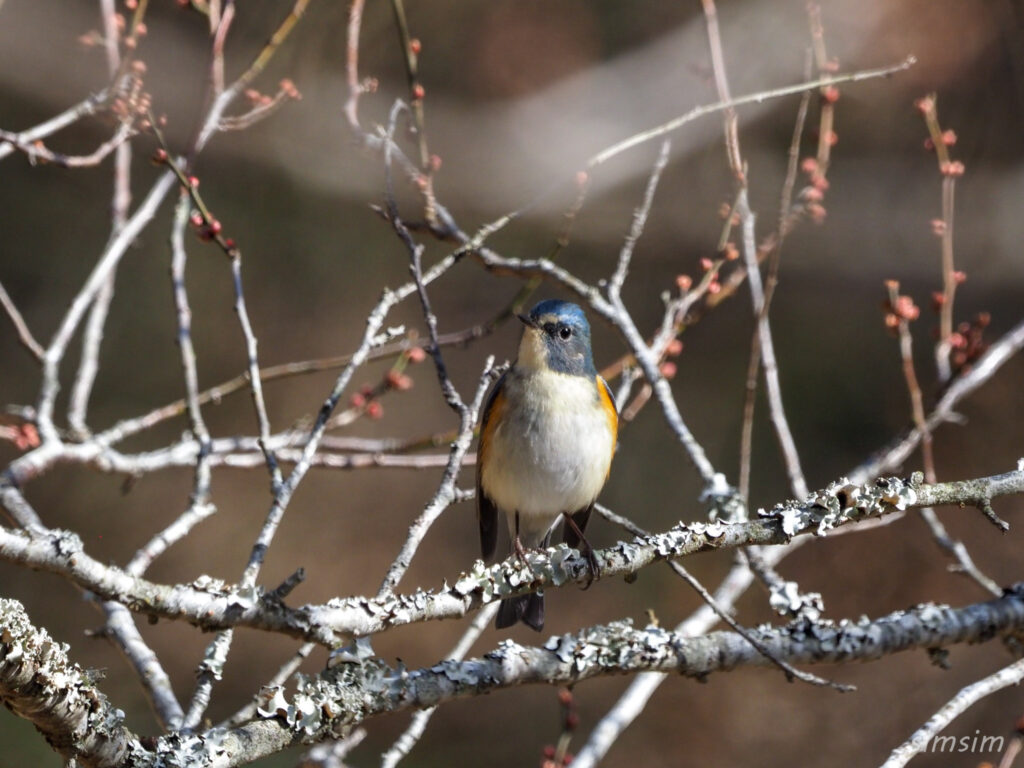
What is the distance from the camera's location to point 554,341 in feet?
13.1

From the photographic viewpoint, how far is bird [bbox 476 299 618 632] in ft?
12.6

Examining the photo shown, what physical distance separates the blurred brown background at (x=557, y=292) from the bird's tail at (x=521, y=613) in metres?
2.80

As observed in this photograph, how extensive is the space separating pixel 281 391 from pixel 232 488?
698mm

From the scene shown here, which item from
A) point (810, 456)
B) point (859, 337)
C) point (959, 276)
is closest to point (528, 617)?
point (959, 276)

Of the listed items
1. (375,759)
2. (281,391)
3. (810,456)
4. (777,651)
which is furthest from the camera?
(281,391)

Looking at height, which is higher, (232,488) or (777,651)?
(232,488)

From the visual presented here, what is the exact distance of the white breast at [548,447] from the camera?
384 centimetres

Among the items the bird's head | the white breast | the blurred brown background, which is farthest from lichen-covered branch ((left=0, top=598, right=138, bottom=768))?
the blurred brown background

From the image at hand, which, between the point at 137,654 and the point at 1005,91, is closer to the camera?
the point at 137,654

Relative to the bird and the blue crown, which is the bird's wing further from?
the blue crown

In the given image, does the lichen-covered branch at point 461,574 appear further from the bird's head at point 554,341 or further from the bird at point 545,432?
the bird's head at point 554,341

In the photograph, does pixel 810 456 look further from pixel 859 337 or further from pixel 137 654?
pixel 137 654

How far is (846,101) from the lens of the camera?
7660 millimetres

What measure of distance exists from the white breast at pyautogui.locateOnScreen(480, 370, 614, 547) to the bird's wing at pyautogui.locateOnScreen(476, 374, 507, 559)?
0.04m
